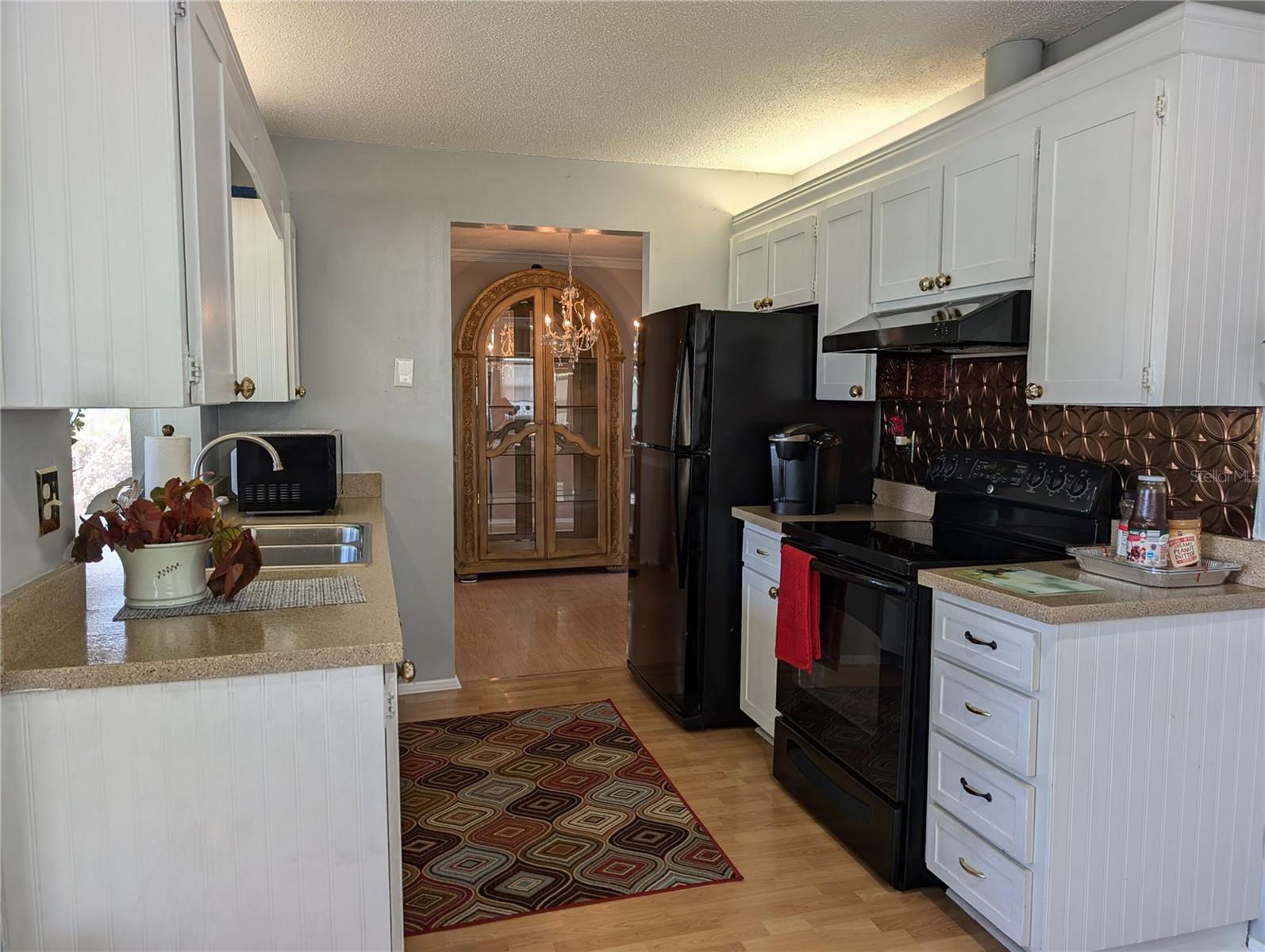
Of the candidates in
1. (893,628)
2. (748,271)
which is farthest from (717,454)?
(893,628)

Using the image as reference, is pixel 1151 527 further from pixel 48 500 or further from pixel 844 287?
pixel 48 500

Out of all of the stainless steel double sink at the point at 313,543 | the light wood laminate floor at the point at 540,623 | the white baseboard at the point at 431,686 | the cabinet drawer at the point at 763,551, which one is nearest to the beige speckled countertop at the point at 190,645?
the stainless steel double sink at the point at 313,543

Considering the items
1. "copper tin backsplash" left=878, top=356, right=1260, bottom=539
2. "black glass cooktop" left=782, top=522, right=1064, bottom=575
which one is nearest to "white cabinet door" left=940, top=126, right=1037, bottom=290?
"copper tin backsplash" left=878, top=356, right=1260, bottom=539

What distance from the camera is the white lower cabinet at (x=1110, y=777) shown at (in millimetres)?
1966

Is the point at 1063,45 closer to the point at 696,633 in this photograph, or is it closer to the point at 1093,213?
the point at 1093,213

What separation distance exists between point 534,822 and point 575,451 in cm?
392

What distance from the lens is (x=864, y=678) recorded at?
255 centimetres

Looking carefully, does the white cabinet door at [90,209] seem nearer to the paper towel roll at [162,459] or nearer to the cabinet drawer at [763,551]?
the paper towel roll at [162,459]

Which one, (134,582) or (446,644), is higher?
(134,582)

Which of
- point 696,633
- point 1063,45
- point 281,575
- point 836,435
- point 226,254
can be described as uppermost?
point 1063,45

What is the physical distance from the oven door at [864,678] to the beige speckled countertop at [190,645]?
132cm

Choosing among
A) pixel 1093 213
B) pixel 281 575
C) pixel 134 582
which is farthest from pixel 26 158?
pixel 1093 213

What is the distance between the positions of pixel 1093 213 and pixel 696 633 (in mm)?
2056

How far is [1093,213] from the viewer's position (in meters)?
2.18
